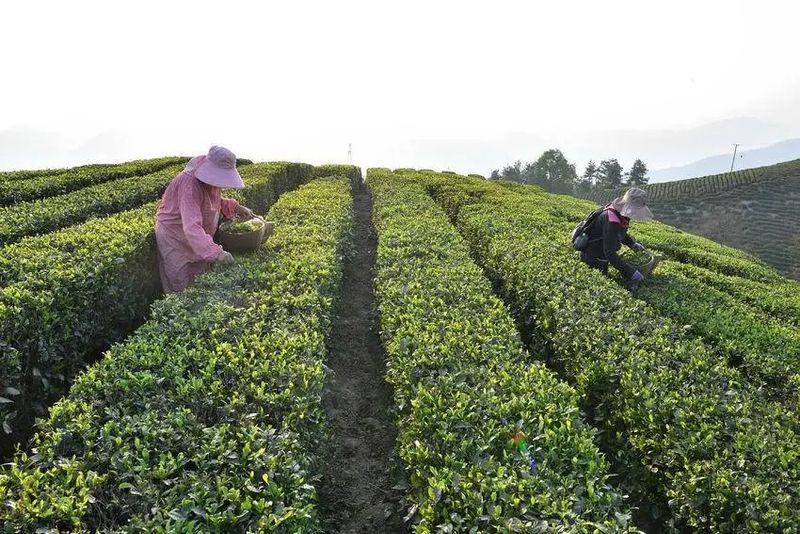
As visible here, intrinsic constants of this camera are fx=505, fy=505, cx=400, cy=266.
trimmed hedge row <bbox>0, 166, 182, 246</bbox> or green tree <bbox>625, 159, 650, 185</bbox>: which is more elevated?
green tree <bbox>625, 159, 650, 185</bbox>

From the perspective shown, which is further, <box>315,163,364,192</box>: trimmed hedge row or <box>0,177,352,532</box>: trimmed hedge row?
<box>315,163,364,192</box>: trimmed hedge row

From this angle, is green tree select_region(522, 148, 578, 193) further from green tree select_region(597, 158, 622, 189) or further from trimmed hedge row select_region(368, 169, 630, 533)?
trimmed hedge row select_region(368, 169, 630, 533)

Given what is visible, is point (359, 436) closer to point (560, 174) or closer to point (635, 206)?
point (635, 206)

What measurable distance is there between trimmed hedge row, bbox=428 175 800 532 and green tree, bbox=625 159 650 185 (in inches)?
3263

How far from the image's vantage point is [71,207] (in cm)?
848

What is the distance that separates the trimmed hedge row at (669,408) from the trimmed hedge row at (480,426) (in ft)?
2.01

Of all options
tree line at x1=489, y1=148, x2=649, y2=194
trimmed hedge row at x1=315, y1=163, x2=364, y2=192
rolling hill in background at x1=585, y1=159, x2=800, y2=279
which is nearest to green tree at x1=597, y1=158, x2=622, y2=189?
tree line at x1=489, y1=148, x2=649, y2=194

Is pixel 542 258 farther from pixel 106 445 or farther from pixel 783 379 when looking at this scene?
pixel 106 445

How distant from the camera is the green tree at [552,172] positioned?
8538 cm

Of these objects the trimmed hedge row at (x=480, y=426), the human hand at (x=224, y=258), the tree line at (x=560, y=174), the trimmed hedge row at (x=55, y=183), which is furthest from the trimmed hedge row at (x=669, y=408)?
the tree line at (x=560, y=174)

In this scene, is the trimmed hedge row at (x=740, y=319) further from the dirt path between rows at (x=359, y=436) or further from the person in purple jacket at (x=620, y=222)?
the dirt path between rows at (x=359, y=436)

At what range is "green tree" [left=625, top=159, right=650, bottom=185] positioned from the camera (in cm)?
8050

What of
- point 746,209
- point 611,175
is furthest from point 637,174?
point 746,209

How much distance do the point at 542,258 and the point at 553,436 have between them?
14.9ft
